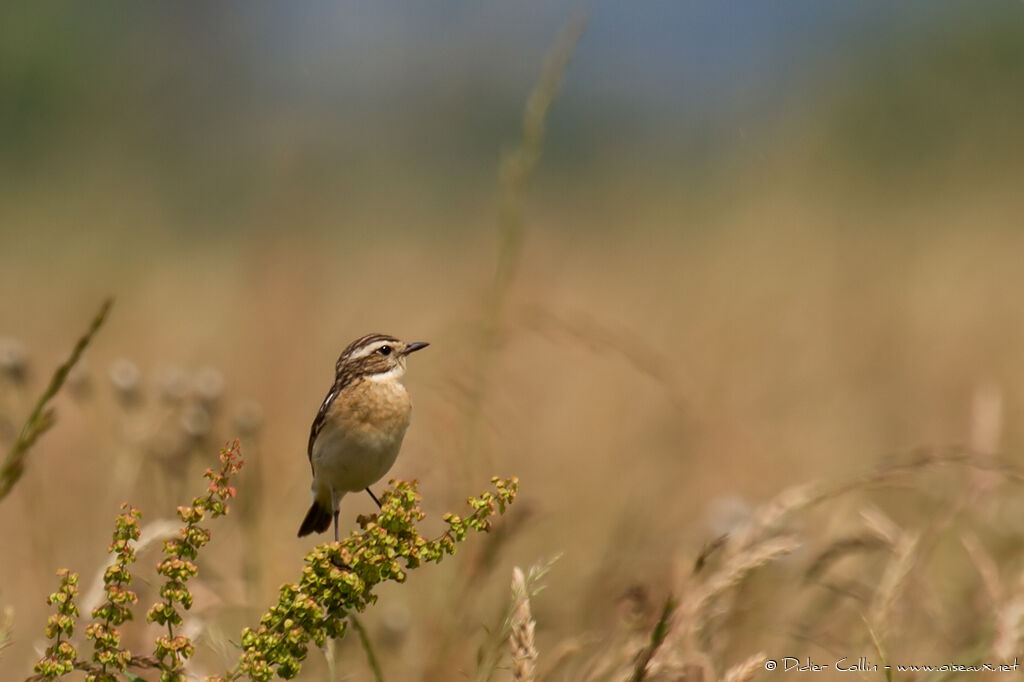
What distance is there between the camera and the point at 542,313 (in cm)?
357

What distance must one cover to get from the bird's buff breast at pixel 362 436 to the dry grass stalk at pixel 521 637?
20.8 inches

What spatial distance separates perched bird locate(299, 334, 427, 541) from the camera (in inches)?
101

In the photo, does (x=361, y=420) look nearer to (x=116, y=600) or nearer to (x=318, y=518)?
(x=318, y=518)

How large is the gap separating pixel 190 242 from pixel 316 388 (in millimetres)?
7641

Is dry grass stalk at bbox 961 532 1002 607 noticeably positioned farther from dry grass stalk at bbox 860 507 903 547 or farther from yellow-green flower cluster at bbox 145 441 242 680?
yellow-green flower cluster at bbox 145 441 242 680

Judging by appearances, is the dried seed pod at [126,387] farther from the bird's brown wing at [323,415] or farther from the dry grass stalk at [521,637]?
the dry grass stalk at [521,637]

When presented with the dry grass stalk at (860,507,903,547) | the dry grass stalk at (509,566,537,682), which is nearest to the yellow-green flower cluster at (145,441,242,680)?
the dry grass stalk at (509,566,537,682)

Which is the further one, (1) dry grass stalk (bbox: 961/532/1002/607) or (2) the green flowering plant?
(1) dry grass stalk (bbox: 961/532/1002/607)

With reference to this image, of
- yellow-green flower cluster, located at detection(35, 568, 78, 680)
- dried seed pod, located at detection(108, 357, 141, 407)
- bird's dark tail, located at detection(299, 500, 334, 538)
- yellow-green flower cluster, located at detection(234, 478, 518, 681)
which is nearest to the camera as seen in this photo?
yellow-green flower cluster, located at detection(35, 568, 78, 680)

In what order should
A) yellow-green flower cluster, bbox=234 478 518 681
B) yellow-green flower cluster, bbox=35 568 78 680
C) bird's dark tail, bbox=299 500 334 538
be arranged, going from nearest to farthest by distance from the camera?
yellow-green flower cluster, bbox=35 568 78 680
yellow-green flower cluster, bbox=234 478 518 681
bird's dark tail, bbox=299 500 334 538

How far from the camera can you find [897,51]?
1669 centimetres

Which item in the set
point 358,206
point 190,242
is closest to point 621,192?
point 358,206

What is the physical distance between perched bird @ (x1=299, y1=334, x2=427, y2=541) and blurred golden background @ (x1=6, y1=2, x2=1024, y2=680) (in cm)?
27

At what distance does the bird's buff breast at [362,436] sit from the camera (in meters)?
2.56
